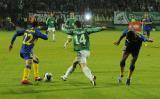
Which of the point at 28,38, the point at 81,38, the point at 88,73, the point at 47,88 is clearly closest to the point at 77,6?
the point at 28,38

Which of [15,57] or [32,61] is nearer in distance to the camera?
[32,61]

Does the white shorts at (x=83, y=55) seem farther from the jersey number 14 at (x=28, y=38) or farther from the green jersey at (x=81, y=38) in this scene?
the jersey number 14 at (x=28, y=38)

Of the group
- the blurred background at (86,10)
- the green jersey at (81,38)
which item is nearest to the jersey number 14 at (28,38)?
the green jersey at (81,38)

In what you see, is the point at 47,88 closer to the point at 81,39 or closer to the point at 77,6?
the point at 81,39

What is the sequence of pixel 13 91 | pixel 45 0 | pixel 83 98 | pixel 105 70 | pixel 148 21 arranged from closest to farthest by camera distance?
pixel 83 98 < pixel 13 91 < pixel 105 70 < pixel 148 21 < pixel 45 0

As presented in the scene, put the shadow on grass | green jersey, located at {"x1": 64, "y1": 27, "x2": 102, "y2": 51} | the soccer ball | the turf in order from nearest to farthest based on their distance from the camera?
the turf
the shadow on grass
green jersey, located at {"x1": 64, "y1": 27, "x2": 102, "y2": 51}
the soccer ball

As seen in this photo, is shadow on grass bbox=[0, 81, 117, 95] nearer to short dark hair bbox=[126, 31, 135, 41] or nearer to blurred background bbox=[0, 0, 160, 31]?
short dark hair bbox=[126, 31, 135, 41]

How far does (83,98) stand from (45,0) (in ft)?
197

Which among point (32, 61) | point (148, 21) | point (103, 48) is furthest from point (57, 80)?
point (148, 21)

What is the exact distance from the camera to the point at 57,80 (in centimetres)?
1894

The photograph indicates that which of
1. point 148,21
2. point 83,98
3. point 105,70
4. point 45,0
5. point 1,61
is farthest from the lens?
point 45,0

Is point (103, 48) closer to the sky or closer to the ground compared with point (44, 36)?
closer to the ground

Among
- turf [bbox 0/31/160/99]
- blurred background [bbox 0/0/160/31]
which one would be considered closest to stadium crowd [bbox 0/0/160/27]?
blurred background [bbox 0/0/160/31]

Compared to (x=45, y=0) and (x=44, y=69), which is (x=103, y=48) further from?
(x=45, y=0)
